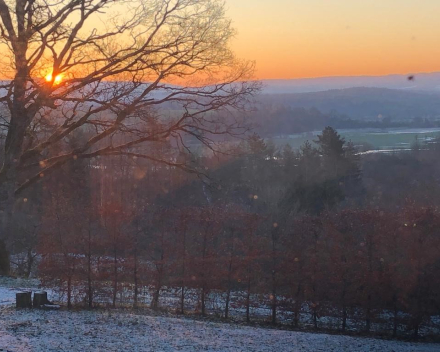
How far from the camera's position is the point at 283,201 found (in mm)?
33406

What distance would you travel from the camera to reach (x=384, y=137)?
202 feet

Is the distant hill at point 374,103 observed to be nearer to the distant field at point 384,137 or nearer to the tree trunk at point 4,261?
the distant field at point 384,137

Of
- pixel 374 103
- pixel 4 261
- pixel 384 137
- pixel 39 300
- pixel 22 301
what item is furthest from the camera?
pixel 374 103

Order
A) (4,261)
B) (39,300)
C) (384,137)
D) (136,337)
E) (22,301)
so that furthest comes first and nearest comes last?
(384,137) < (4,261) < (39,300) < (22,301) < (136,337)

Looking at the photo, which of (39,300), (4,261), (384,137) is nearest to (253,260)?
(39,300)

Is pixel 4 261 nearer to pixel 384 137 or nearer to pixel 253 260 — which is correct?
pixel 253 260

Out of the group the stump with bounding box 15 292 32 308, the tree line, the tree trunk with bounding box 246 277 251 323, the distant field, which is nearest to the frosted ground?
the stump with bounding box 15 292 32 308

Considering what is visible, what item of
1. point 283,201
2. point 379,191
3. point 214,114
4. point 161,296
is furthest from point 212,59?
point 379,191

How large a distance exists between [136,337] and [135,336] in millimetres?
84

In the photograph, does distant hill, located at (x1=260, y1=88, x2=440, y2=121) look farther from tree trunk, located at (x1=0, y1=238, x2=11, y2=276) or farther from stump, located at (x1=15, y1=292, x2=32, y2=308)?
stump, located at (x1=15, y1=292, x2=32, y2=308)

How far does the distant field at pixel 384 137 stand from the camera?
167ft

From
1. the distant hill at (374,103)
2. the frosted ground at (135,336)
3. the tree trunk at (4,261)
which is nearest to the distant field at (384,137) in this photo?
the distant hill at (374,103)

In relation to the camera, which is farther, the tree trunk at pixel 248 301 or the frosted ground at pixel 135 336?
the tree trunk at pixel 248 301

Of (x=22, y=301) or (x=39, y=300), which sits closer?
(x=22, y=301)
